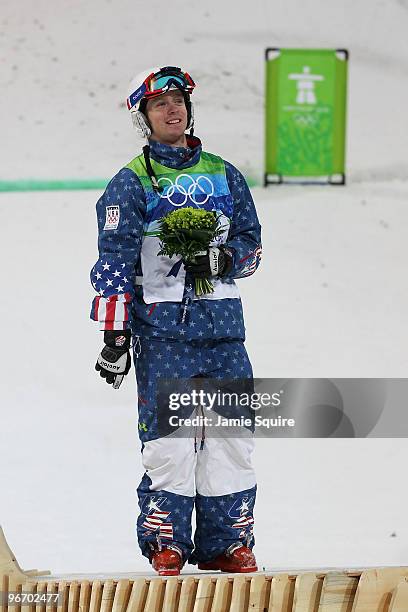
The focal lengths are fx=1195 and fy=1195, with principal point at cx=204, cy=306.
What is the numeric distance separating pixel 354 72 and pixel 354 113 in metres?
0.18

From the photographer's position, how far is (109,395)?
4512 millimetres

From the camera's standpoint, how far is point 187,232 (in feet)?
8.91

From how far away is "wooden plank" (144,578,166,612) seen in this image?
8.21ft

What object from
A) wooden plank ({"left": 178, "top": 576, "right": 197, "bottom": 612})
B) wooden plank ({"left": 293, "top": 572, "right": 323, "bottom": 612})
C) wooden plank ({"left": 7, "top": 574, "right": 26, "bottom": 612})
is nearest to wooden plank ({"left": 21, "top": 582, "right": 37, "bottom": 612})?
wooden plank ({"left": 7, "top": 574, "right": 26, "bottom": 612})

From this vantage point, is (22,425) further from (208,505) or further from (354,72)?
(354,72)

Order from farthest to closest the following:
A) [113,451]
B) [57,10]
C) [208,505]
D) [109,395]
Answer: [57,10], [109,395], [113,451], [208,505]

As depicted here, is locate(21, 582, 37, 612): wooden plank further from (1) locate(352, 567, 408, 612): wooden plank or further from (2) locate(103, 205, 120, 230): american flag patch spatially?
(2) locate(103, 205, 120, 230): american flag patch

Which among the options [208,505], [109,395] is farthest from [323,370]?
[208,505]

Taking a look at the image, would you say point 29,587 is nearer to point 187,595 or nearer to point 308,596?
point 187,595

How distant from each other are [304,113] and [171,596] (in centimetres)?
304

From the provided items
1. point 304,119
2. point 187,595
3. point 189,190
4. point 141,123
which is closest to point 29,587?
point 187,595

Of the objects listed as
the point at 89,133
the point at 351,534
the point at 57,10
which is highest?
the point at 57,10

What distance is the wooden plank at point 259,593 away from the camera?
2.47 metres

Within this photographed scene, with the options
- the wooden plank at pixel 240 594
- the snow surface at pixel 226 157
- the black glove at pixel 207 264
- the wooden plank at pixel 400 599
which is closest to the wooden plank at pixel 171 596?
the wooden plank at pixel 240 594
